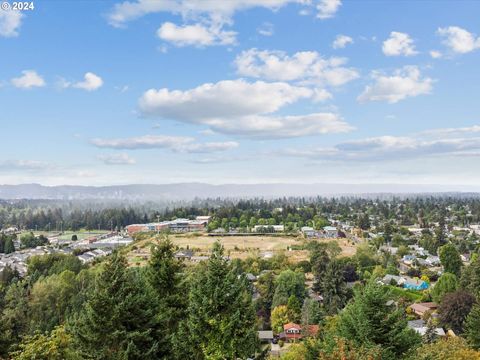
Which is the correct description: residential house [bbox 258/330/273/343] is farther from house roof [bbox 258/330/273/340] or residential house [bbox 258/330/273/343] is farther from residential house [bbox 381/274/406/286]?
residential house [bbox 381/274/406/286]

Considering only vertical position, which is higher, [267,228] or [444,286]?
[267,228]

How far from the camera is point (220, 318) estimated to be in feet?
27.9

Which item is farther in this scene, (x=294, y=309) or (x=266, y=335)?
(x=294, y=309)

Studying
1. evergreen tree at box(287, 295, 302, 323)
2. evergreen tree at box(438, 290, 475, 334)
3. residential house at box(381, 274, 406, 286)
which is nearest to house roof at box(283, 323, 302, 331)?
evergreen tree at box(287, 295, 302, 323)

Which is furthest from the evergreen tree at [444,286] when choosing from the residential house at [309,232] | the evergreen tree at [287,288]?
the residential house at [309,232]

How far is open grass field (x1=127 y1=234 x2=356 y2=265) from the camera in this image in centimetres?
4669

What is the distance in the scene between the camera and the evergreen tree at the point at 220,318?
834 centimetres

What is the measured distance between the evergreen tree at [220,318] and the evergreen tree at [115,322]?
96 centimetres

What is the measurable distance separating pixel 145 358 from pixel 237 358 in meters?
1.94

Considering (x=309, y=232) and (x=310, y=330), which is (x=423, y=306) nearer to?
(x=310, y=330)

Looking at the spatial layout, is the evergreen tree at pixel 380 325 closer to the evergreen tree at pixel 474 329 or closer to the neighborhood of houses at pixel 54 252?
the evergreen tree at pixel 474 329

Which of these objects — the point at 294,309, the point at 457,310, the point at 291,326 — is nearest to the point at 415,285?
the point at 457,310

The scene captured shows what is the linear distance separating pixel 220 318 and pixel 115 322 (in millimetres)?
2167

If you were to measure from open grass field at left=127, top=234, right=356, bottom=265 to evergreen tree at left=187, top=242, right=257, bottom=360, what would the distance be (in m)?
34.4
